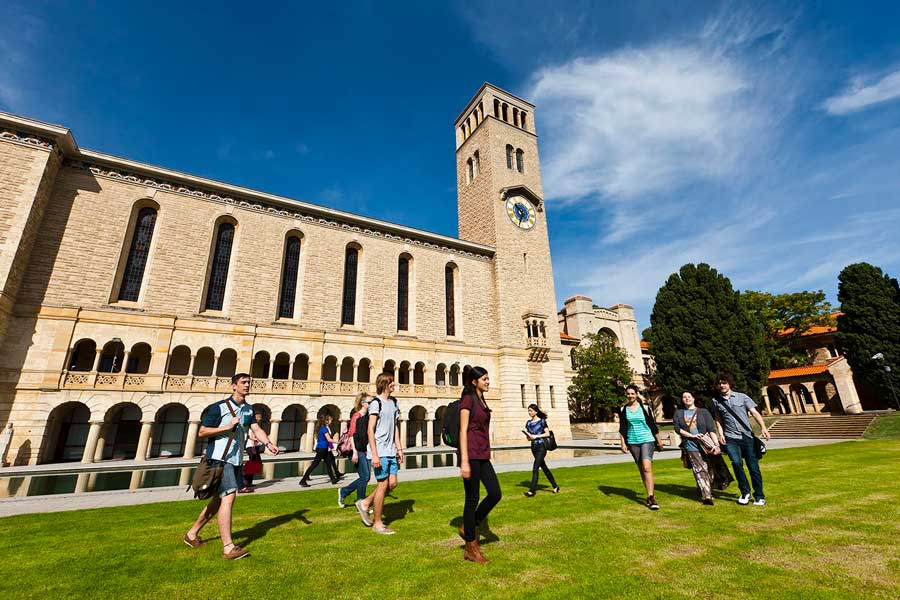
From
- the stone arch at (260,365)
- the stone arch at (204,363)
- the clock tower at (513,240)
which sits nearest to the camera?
the stone arch at (204,363)

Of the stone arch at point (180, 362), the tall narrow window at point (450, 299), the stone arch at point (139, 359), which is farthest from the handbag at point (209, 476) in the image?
the tall narrow window at point (450, 299)

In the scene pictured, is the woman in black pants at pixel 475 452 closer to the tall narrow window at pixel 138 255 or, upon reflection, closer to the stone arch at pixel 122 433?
the stone arch at pixel 122 433

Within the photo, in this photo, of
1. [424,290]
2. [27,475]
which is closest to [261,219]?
[424,290]

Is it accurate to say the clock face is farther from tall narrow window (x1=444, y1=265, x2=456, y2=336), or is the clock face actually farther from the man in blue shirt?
the man in blue shirt

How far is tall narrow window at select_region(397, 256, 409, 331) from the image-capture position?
1139 inches

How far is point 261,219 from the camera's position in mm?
25281

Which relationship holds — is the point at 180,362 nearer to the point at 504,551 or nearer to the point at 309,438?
the point at 309,438

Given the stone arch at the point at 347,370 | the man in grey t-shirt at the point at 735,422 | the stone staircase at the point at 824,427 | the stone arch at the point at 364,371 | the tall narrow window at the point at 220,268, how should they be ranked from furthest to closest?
the stone staircase at the point at 824,427 < the stone arch at the point at 364,371 < the stone arch at the point at 347,370 < the tall narrow window at the point at 220,268 < the man in grey t-shirt at the point at 735,422

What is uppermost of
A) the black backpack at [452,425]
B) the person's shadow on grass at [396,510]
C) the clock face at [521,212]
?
the clock face at [521,212]

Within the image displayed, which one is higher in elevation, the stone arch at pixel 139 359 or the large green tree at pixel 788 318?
the large green tree at pixel 788 318

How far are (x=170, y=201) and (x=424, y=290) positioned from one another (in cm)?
1694

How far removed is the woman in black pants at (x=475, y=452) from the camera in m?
4.38

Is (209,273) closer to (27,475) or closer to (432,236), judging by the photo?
(27,475)

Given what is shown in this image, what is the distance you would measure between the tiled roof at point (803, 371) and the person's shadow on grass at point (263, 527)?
4510 cm
